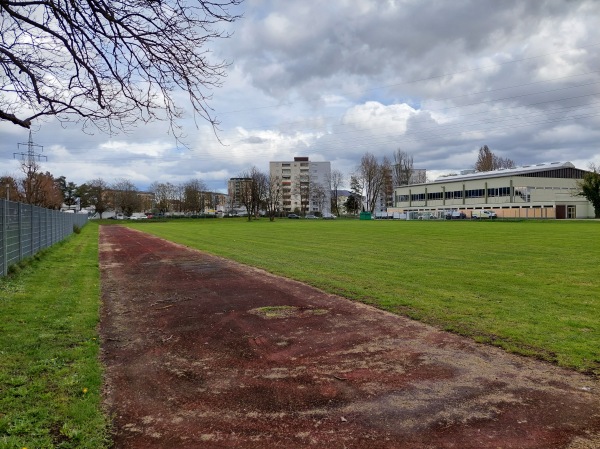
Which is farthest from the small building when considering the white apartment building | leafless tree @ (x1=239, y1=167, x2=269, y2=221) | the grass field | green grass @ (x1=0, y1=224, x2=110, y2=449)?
green grass @ (x1=0, y1=224, x2=110, y2=449)

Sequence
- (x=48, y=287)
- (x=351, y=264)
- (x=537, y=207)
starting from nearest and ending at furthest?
(x=48, y=287) → (x=351, y=264) → (x=537, y=207)

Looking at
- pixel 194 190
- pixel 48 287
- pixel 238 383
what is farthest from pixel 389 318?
pixel 194 190

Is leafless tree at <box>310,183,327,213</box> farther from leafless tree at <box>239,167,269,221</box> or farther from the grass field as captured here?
the grass field

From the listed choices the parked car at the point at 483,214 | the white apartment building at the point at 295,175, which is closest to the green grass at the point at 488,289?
the parked car at the point at 483,214

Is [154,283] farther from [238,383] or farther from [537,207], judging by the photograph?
[537,207]

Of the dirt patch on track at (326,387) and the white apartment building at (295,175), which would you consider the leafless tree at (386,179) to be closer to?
the white apartment building at (295,175)

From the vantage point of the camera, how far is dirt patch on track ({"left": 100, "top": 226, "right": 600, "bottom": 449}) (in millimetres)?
3771

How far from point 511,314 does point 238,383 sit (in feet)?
18.8

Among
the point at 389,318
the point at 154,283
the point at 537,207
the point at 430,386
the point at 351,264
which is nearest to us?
the point at 430,386

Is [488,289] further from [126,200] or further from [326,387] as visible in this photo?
[126,200]

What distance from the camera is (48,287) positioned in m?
11.6

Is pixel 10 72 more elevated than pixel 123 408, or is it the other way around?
pixel 10 72

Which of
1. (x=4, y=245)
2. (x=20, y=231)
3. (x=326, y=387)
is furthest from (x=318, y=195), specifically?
(x=326, y=387)

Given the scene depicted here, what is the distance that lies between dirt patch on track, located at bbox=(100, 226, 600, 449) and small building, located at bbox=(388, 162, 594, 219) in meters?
90.3
